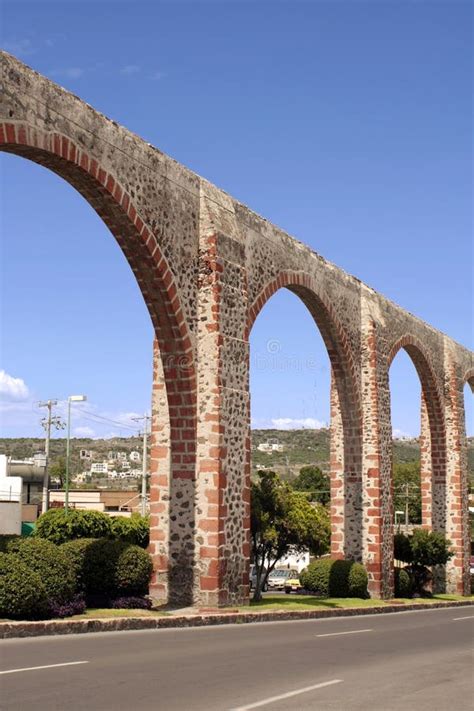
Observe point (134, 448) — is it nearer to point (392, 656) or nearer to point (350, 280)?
point (350, 280)

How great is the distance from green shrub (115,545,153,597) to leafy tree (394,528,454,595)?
13.7m

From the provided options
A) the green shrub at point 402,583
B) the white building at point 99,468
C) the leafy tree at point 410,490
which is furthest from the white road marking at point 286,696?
the white building at point 99,468

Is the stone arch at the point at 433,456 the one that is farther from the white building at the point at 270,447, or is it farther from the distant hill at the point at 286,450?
the white building at the point at 270,447

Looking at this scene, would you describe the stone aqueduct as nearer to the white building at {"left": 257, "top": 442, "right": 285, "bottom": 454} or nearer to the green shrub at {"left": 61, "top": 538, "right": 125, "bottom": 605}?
the green shrub at {"left": 61, "top": 538, "right": 125, "bottom": 605}

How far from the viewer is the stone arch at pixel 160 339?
13.6 metres

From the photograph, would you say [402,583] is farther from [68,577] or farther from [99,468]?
[99,468]

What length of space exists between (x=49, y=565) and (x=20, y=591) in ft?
2.88

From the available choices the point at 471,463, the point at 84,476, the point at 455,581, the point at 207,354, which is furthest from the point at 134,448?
the point at 207,354

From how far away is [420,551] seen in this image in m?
26.1

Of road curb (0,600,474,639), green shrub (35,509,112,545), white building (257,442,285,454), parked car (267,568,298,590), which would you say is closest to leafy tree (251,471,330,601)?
road curb (0,600,474,639)

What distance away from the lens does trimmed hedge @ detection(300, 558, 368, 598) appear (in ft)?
70.4

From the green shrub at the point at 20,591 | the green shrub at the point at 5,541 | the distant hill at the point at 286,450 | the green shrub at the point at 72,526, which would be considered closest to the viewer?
the green shrub at the point at 20,591

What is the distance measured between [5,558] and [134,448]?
14749 cm

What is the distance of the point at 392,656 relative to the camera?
968 cm
